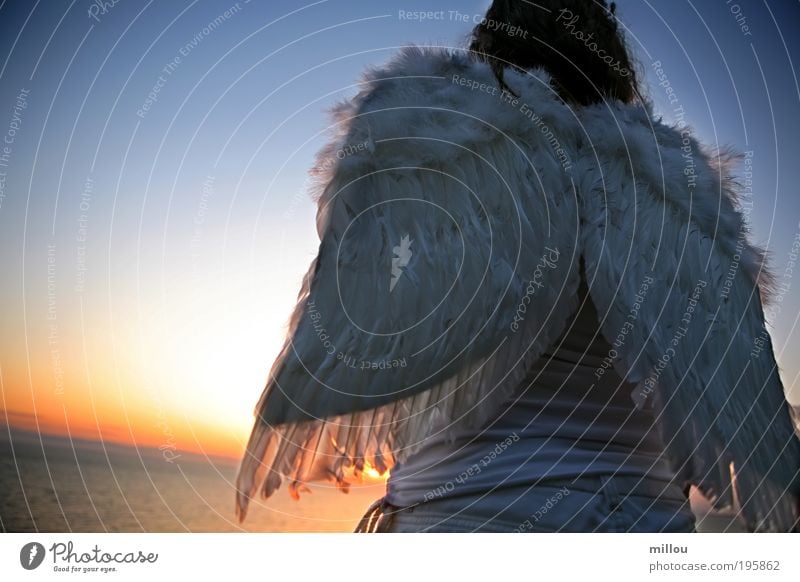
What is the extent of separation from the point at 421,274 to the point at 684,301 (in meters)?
0.29

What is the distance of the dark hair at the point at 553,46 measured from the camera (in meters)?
0.92

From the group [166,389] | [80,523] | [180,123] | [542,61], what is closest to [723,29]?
[542,61]

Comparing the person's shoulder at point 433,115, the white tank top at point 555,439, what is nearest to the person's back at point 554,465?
the white tank top at point 555,439

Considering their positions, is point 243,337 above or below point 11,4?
below

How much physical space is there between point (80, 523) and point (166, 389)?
205 mm

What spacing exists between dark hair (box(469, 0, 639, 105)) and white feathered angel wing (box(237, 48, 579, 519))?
3.5 inches

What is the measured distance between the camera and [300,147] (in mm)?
1189

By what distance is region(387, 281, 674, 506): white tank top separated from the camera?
2.63ft

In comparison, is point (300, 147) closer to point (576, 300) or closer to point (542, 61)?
point (542, 61)

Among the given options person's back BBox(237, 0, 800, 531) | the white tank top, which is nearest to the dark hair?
person's back BBox(237, 0, 800, 531)

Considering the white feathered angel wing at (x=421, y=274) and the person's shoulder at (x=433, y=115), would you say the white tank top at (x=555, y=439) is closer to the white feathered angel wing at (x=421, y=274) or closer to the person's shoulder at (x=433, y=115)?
the white feathered angel wing at (x=421, y=274)

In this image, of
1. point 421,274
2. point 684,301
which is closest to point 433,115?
point 421,274

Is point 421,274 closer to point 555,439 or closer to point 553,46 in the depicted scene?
point 555,439

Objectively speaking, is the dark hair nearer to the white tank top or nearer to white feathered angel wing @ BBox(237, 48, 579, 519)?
white feathered angel wing @ BBox(237, 48, 579, 519)
